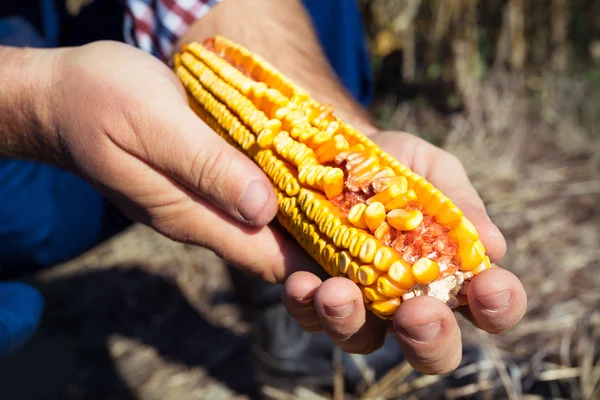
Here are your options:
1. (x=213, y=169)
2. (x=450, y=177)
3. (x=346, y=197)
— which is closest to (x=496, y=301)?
(x=346, y=197)

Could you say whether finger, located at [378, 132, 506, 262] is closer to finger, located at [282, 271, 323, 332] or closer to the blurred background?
finger, located at [282, 271, 323, 332]

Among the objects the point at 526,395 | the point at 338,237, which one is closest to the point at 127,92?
the point at 338,237

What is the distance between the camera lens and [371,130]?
2.22 meters

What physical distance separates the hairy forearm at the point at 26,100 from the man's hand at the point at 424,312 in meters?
1.20

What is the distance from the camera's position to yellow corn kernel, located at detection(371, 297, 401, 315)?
1302mm

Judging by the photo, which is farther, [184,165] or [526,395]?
[526,395]

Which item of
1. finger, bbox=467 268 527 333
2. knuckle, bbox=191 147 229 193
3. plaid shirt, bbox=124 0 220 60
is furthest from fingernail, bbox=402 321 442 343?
plaid shirt, bbox=124 0 220 60

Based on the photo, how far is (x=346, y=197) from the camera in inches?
59.3

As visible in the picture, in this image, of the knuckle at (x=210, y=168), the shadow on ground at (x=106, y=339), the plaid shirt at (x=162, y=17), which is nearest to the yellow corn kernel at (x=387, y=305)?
the knuckle at (x=210, y=168)

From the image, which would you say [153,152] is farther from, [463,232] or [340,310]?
[463,232]

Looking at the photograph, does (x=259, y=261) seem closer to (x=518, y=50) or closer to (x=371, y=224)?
(x=371, y=224)

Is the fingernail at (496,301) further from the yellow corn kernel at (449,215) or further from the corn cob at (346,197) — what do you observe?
the yellow corn kernel at (449,215)

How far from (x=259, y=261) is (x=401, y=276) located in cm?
70

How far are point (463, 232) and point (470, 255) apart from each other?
5cm
